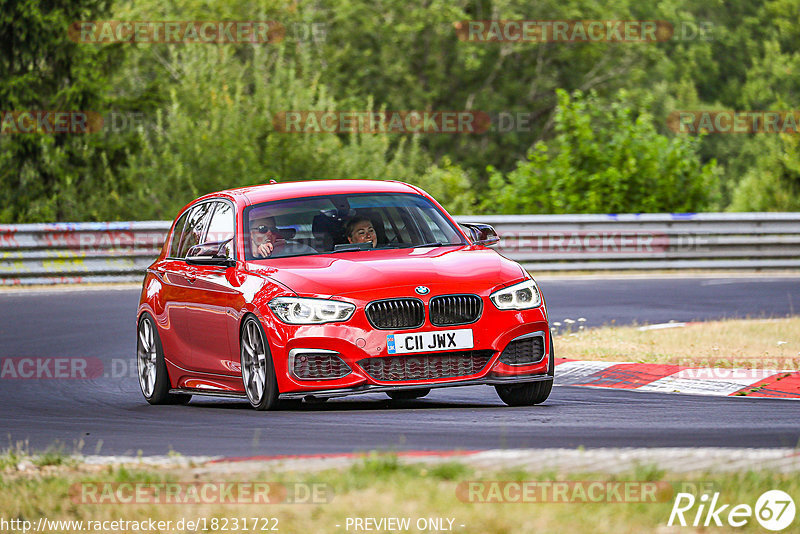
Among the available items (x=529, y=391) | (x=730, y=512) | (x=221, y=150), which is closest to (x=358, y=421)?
(x=529, y=391)

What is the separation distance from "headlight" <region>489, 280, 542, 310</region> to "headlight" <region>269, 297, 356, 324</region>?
3.16 ft

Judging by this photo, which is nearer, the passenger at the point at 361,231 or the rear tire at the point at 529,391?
the rear tire at the point at 529,391

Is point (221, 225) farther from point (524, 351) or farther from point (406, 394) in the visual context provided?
point (524, 351)

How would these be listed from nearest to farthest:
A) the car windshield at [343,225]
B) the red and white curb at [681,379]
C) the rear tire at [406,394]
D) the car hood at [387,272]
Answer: the car hood at [387,272] → the car windshield at [343,225] → the red and white curb at [681,379] → the rear tire at [406,394]

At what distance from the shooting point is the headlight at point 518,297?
9.20 meters

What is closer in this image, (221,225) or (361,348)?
(361,348)

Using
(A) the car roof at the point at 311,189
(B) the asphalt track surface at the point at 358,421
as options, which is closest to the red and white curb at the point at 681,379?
(B) the asphalt track surface at the point at 358,421

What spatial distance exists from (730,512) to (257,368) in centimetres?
471

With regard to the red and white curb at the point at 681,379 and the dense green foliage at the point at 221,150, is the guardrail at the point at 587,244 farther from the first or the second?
the red and white curb at the point at 681,379

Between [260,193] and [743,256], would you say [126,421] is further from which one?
[743,256]

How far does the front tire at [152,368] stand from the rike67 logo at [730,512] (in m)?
6.35

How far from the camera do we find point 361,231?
10156mm

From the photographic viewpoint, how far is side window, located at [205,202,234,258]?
10398 millimetres

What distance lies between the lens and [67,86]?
100 feet
